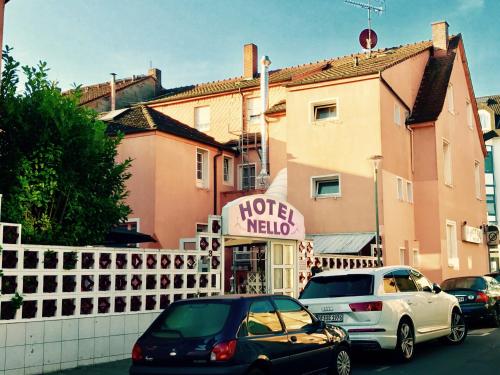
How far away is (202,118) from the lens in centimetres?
3316

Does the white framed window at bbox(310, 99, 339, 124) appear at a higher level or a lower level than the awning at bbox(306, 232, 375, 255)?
higher

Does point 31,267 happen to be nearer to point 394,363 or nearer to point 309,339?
point 309,339

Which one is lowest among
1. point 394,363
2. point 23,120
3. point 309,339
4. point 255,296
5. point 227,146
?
point 394,363

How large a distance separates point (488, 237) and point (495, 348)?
2253cm

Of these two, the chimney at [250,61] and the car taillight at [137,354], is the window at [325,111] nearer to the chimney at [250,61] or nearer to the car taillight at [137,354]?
the chimney at [250,61]

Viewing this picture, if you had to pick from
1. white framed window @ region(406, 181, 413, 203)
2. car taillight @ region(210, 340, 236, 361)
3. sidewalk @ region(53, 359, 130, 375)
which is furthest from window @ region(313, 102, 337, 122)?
car taillight @ region(210, 340, 236, 361)

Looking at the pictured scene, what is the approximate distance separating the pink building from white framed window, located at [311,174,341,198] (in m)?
0.04

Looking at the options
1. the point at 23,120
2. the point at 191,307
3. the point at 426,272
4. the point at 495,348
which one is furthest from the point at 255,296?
the point at 426,272

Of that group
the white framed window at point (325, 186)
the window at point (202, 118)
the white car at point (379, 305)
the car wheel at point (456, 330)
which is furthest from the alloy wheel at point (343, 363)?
the window at point (202, 118)

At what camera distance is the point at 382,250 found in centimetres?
2361

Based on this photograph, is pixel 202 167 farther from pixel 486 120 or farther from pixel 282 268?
pixel 486 120

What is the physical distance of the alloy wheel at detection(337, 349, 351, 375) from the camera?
32.0 ft

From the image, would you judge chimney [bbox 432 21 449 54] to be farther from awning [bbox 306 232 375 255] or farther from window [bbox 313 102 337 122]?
awning [bbox 306 232 375 255]

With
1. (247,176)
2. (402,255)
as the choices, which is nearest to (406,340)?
(402,255)
